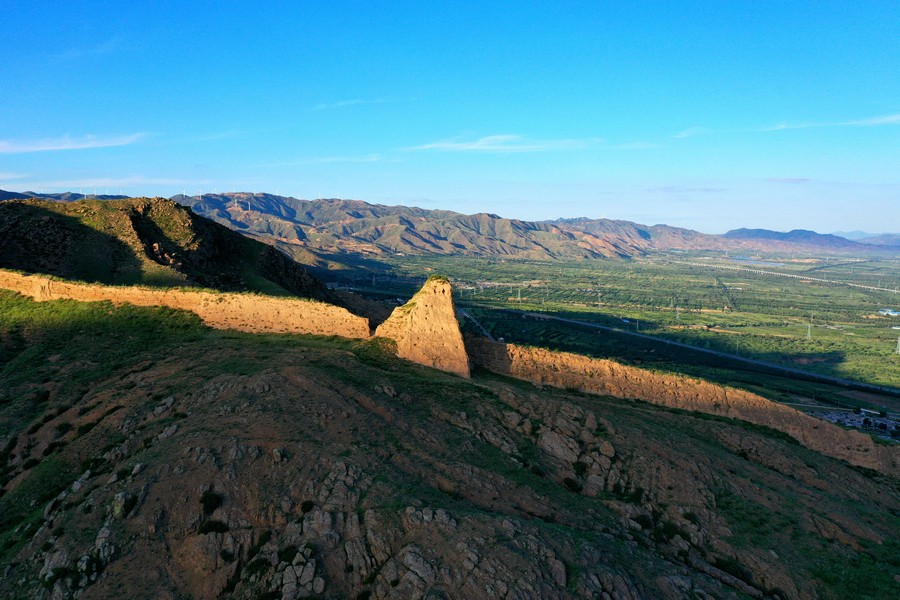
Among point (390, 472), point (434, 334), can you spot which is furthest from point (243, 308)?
point (390, 472)

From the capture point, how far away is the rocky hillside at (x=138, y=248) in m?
48.7

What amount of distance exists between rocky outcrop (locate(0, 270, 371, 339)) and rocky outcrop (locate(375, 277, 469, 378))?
379 centimetres

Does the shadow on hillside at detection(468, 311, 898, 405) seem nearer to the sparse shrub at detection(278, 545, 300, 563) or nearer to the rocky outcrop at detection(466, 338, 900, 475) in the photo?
the rocky outcrop at detection(466, 338, 900, 475)

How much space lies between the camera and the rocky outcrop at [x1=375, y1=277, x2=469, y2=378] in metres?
31.0

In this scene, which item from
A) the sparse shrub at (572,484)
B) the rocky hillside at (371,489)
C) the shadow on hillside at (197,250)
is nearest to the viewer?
the rocky hillside at (371,489)

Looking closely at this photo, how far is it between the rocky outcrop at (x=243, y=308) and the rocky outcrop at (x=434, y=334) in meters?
3.79

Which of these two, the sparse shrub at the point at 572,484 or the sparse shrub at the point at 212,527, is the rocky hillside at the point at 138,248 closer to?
the sparse shrub at the point at 212,527

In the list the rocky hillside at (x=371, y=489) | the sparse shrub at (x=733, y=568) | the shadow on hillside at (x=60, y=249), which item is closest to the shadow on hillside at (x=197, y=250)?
the shadow on hillside at (x=60, y=249)

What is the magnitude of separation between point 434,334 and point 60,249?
42080 mm

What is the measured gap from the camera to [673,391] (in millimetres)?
37281

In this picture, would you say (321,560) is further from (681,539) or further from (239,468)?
(681,539)

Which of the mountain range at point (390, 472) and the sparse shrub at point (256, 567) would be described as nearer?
the sparse shrub at point (256, 567)

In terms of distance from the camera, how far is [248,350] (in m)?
28.2

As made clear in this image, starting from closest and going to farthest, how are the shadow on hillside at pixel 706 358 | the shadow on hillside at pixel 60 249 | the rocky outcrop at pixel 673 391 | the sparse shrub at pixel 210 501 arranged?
the sparse shrub at pixel 210 501, the rocky outcrop at pixel 673 391, the shadow on hillside at pixel 60 249, the shadow on hillside at pixel 706 358
